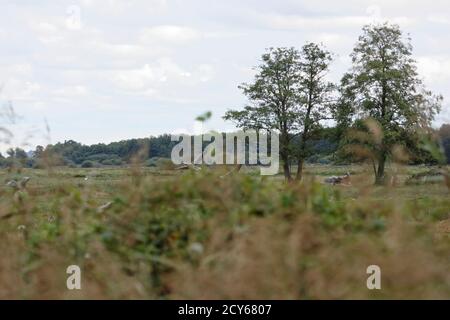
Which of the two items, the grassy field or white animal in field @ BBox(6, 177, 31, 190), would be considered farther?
white animal in field @ BBox(6, 177, 31, 190)

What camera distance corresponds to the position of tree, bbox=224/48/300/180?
7119cm

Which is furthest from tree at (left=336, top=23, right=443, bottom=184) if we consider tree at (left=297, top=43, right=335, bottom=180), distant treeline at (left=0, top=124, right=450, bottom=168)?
distant treeline at (left=0, top=124, right=450, bottom=168)

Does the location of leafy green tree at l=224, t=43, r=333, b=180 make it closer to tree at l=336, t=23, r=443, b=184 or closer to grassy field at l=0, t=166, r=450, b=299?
tree at l=336, t=23, r=443, b=184

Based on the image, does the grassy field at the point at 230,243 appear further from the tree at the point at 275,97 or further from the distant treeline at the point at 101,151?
the tree at the point at 275,97

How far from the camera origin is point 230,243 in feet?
15.5

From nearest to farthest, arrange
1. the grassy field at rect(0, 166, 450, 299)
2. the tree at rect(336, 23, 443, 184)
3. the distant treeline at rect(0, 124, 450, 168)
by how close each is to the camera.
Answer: the grassy field at rect(0, 166, 450, 299), the distant treeline at rect(0, 124, 450, 168), the tree at rect(336, 23, 443, 184)

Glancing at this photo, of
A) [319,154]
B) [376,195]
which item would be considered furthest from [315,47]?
[376,195]

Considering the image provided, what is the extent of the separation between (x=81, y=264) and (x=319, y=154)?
65195 mm

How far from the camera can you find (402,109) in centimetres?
6297

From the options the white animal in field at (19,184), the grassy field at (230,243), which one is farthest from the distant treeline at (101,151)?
the grassy field at (230,243)

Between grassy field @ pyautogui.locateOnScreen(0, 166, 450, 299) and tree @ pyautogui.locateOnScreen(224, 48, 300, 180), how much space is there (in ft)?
210

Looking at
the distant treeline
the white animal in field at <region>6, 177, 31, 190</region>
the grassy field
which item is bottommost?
the grassy field

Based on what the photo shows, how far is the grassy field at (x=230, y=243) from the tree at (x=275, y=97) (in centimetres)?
6396

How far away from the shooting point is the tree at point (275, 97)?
71188 mm
